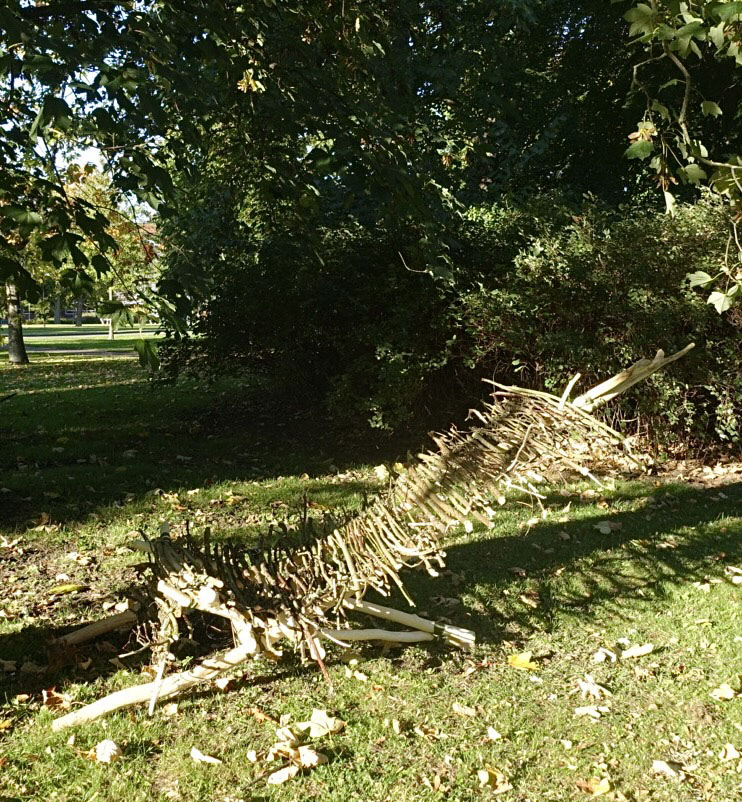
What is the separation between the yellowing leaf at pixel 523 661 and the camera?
3.83 m

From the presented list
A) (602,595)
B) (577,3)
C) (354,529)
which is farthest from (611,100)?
(354,529)

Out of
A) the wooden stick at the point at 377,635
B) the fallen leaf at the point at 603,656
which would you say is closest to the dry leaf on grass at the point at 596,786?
the fallen leaf at the point at 603,656

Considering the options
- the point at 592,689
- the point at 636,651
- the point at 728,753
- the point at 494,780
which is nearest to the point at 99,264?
the point at 494,780

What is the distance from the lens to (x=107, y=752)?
300cm

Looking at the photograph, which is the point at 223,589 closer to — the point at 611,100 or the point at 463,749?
the point at 463,749

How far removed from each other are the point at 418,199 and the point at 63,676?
3.40 m

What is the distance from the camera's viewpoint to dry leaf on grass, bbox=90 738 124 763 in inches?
117

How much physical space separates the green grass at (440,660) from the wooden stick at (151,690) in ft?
0.20

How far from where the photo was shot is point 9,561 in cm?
507

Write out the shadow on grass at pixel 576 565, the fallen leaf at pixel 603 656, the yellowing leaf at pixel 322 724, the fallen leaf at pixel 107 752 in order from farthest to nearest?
the shadow on grass at pixel 576 565 → the fallen leaf at pixel 603 656 → the yellowing leaf at pixel 322 724 → the fallen leaf at pixel 107 752

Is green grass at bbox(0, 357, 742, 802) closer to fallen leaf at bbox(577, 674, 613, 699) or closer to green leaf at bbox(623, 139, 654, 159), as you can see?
fallen leaf at bbox(577, 674, 613, 699)

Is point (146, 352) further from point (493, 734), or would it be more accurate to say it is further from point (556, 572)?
point (556, 572)

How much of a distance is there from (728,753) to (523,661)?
1020mm

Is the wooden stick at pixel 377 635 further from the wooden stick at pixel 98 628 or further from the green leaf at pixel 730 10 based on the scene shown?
the green leaf at pixel 730 10
